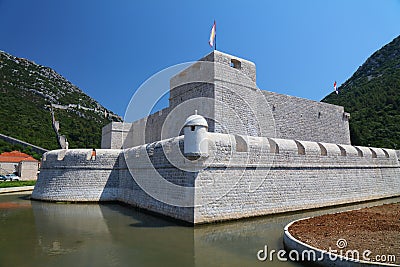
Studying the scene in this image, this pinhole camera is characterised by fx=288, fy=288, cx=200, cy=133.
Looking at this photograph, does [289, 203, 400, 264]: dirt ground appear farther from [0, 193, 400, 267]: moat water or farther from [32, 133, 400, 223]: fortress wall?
[32, 133, 400, 223]: fortress wall

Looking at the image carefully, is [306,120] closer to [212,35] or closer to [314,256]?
[212,35]

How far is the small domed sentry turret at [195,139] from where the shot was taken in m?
8.25

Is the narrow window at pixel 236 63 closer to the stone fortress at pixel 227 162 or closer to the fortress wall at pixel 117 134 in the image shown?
the stone fortress at pixel 227 162

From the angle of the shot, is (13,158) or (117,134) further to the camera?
(13,158)

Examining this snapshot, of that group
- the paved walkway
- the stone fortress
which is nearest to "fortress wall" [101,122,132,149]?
the stone fortress

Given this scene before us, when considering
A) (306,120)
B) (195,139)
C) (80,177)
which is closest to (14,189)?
(80,177)

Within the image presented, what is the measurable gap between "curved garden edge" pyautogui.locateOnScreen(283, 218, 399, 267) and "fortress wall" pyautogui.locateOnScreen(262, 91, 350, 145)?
947 centimetres

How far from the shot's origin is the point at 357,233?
6000 mm

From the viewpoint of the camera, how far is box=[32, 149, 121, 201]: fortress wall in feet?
45.0

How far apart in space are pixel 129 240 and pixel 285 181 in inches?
246

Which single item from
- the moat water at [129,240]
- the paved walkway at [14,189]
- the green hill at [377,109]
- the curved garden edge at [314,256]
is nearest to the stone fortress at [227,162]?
the moat water at [129,240]

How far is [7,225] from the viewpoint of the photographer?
8500 millimetres

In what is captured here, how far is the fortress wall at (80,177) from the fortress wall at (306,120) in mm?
8520

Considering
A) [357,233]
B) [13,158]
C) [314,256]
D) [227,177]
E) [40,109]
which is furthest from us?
[40,109]
